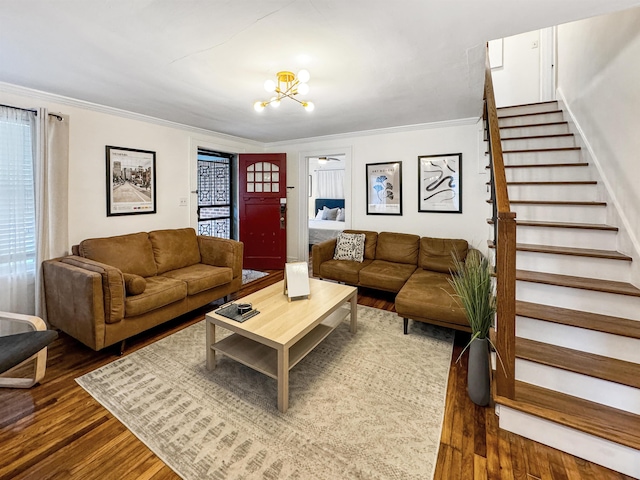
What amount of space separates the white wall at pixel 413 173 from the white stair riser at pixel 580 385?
2403 millimetres

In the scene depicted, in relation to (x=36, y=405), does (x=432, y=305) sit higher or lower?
higher

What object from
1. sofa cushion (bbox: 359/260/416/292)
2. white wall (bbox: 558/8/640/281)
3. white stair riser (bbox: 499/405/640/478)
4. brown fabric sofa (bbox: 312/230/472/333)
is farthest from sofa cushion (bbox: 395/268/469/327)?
white wall (bbox: 558/8/640/281)

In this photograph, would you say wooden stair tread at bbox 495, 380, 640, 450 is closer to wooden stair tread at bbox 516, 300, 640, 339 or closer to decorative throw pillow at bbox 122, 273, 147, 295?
wooden stair tread at bbox 516, 300, 640, 339

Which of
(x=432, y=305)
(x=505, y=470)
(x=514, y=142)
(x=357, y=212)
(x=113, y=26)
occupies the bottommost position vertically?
(x=505, y=470)

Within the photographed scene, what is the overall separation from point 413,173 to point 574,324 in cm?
288

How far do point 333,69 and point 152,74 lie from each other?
4.83ft

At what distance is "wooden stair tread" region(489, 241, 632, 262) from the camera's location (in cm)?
189

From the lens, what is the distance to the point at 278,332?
184 centimetres

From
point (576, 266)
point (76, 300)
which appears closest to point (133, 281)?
point (76, 300)

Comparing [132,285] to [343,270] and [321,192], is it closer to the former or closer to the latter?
[343,270]

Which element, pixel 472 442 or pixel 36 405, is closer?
pixel 472 442

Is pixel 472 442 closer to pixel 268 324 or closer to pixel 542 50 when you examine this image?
pixel 268 324

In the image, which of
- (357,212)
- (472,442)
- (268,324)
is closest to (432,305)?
(472,442)

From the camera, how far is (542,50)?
12.5ft
